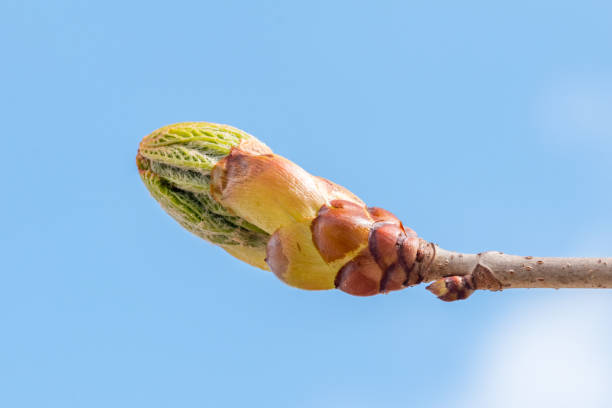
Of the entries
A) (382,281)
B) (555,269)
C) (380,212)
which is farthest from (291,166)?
(555,269)

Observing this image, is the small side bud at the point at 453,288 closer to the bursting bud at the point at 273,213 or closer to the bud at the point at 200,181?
the bursting bud at the point at 273,213

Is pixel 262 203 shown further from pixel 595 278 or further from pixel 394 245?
pixel 595 278

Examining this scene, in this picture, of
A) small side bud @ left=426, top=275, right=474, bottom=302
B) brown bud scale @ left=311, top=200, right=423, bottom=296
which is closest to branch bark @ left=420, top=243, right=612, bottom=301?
small side bud @ left=426, top=275, right=474, bottom=302

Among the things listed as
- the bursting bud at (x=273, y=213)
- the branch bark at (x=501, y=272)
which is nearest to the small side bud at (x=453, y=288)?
the branch bark at (x=501, y=272)

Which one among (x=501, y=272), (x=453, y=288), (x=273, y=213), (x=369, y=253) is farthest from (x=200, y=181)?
(x=501, y=272)

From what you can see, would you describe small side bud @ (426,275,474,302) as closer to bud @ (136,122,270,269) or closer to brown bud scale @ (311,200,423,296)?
brown bud scale @ (311,200,423,296)

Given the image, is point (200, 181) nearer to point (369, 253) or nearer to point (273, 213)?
point (273, 213)
